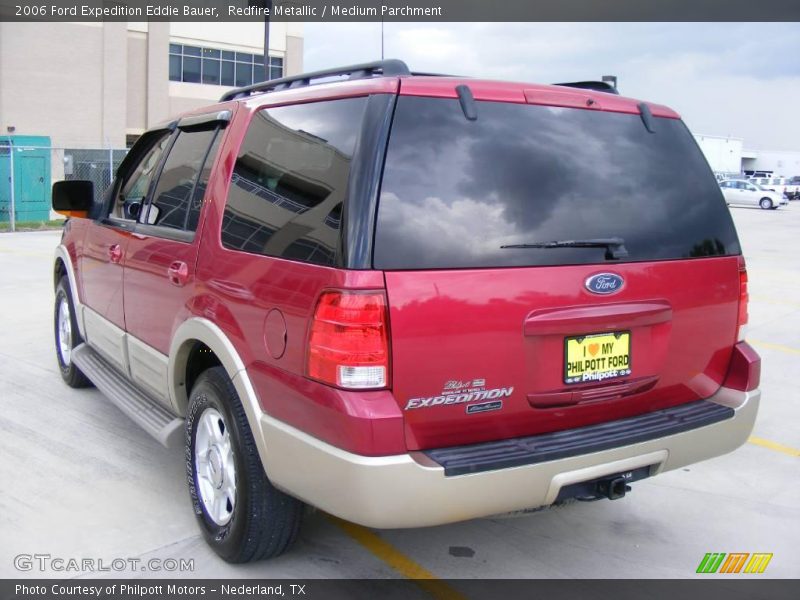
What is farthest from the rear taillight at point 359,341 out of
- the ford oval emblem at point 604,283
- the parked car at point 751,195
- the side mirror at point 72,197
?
the parked car at point 751,195

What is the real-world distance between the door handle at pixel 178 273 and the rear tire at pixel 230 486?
1.60 ft

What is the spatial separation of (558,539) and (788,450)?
2.23 meters

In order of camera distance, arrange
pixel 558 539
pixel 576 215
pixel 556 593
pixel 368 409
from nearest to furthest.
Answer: pixel 368 409 → pixel 576 215 → pixel 556 593 → pixel 558 539

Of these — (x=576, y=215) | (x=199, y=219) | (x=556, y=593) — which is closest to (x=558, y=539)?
(x=556, y=593)

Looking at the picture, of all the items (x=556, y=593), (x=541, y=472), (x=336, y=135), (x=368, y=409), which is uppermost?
(x=336, y=135)

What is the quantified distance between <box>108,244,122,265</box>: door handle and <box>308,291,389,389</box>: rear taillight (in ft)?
7.52

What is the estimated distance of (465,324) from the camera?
275 cm

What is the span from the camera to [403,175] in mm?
2773

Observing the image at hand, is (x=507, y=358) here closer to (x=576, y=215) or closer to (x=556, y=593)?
(x=576, y=215)

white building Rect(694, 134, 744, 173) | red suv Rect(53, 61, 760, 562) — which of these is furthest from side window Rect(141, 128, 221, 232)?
white building Rect(694, 134, 744, 173)

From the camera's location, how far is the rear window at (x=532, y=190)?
2.77 meters

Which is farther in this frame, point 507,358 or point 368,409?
point 507,358

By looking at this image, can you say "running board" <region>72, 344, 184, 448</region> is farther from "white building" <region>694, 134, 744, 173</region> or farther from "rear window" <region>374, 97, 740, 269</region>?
"white building" <region>694, 134, 744, 173</region>

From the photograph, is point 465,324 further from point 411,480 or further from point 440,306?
point 411,480
